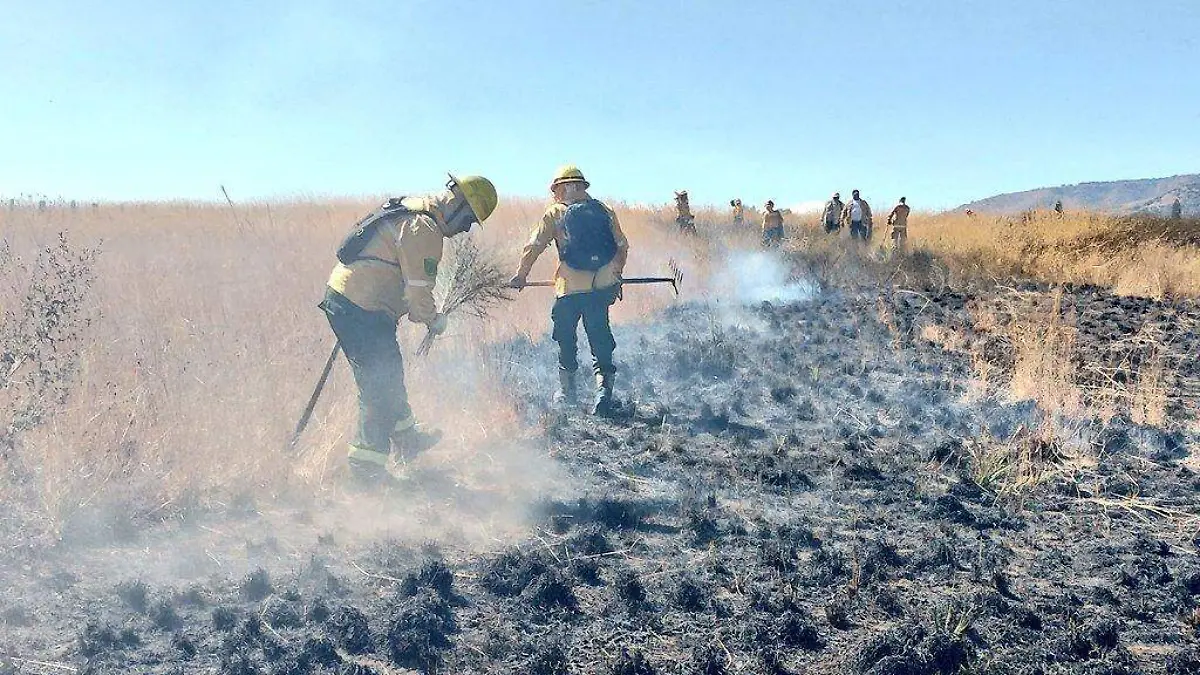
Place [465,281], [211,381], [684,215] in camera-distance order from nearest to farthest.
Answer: [211,381], [465,281], [684,215]

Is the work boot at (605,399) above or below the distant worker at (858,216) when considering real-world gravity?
below

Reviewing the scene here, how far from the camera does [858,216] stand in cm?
1872

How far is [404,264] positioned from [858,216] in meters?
16.2

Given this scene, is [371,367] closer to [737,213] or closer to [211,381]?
[211,381]

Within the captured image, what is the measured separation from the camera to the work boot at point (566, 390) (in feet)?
20.2

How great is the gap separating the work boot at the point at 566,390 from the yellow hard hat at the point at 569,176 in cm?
143

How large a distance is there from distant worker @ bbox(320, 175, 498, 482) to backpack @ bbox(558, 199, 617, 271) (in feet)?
4.77

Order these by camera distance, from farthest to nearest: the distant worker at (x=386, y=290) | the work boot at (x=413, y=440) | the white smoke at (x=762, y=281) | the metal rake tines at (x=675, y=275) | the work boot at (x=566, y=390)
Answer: the white smoke at (x=762, y=281) < the metal rake tines at (x=675, y=275) < the work boot at (x=566, y=390) < the work boot at (x=413, y=440) < the distant worker at (x=386, y=290)

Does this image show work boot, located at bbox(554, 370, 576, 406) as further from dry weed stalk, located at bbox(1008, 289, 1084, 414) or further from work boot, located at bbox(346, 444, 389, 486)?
dry weed stalk, located at bbox(1008, 289, 1084, 414)

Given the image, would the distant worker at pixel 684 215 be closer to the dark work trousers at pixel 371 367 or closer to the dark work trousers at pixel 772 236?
the dark work trousers at pixel 772 236

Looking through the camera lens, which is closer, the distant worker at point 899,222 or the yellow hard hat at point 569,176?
the yellow hard hat at point 569,176

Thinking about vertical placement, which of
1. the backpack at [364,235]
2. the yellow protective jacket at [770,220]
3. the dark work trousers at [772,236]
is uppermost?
the yellow protective jacket at [770,220]

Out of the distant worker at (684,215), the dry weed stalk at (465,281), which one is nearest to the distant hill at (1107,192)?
the distant worker at (684,215)

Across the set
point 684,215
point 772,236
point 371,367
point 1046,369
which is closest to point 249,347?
point 371,367
